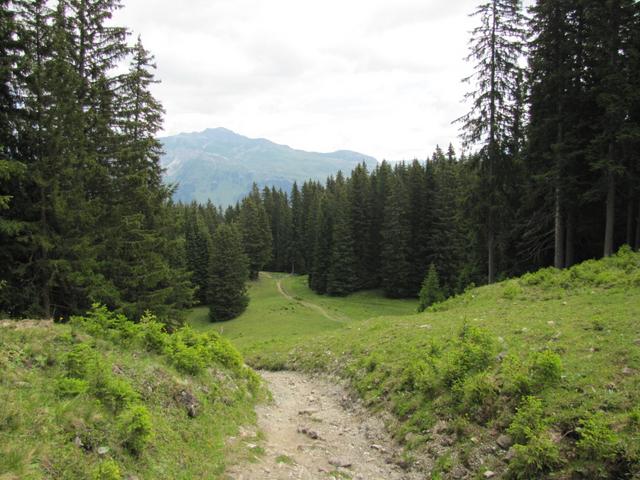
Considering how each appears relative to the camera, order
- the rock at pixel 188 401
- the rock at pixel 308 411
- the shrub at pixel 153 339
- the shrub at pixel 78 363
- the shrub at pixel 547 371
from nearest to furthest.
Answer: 1. the shrub at pixel 78 363
2. the shrub at pixel 547 371
3. the rock at pixel 188 401
4. the shrub at pixel 153 339
5. the rock at pixel 308 411

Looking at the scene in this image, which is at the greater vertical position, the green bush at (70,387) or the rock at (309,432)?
the green bush at (70,387)

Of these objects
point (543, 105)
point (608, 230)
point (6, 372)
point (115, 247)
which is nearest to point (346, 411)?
point (6, 372)

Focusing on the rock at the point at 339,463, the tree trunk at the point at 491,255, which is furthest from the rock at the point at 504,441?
the tree trunk at the point at 491,255

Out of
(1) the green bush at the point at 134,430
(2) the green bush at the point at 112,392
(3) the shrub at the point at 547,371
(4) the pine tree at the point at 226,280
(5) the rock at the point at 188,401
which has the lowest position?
(4) the pine tree at the point at 226,280

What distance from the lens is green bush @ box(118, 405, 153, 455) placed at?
5.98 metres

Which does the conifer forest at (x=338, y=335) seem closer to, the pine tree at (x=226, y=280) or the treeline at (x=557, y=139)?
the treeline at (x=557, y=139)

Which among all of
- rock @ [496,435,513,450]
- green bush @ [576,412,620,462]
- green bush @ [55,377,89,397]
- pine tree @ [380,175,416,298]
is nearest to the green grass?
pine tree @ [380,175,416,298]

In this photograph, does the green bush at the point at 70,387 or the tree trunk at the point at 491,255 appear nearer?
the green bush at the point at 70,387

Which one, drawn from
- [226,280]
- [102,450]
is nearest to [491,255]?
[102,450]

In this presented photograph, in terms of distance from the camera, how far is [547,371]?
7473 millimetres

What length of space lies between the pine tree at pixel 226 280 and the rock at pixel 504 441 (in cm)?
5018

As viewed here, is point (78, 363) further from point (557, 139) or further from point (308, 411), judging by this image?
point (557, 139)

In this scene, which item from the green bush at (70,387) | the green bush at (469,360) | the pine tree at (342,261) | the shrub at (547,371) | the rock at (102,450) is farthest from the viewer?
the pine tree at (342,261)

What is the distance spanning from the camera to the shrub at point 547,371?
291 inches
